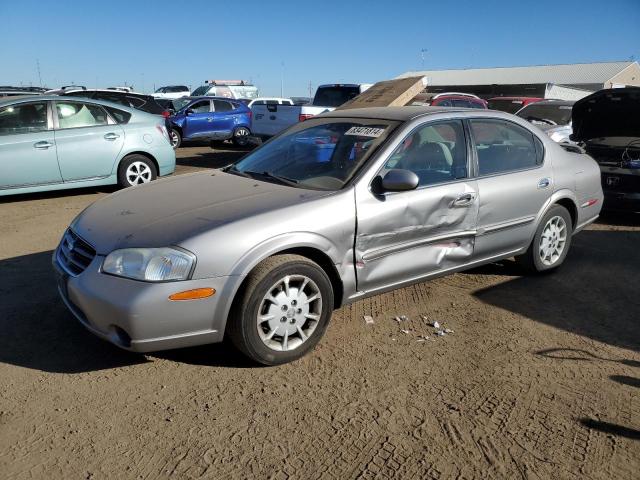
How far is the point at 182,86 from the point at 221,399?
38117 mm

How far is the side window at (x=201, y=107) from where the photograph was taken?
1647 cm

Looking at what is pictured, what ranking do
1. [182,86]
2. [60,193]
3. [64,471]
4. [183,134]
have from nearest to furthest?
[64,471]
[60,193]
[183,134]
[182,86]

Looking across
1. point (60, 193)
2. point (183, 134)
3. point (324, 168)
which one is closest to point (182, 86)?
point (183, 134)

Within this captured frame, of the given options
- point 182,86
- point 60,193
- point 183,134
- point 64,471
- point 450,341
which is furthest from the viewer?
point 182,86

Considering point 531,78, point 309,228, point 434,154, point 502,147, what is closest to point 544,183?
point 502,147

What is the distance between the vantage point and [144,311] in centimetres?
288

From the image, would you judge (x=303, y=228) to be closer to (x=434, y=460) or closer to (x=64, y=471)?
(x=434, y=460)

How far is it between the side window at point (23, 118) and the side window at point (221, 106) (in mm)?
9498

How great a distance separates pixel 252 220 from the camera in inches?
123

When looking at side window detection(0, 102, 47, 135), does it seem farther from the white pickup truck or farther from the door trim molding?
the door trim molding

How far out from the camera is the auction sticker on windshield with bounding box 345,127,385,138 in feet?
12.8

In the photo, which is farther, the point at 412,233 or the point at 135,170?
the point at 135,170

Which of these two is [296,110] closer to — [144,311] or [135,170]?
[135,170]

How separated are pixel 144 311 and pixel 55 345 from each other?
105cm
